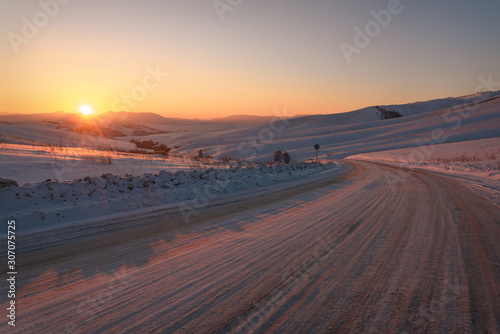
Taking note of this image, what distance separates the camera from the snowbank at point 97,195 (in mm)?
5547

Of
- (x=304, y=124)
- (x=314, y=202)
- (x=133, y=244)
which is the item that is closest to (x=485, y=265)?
(x=314, y=202)

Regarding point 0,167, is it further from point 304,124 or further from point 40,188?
point 304,124

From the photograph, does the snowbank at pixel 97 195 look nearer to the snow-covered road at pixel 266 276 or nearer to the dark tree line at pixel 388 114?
the snow-covered road at pixel 266 276

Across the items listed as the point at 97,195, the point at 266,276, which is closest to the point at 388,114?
the point at 97,195

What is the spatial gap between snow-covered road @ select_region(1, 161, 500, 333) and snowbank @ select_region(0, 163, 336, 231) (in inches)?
40.2

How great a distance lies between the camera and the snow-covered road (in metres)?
2.54

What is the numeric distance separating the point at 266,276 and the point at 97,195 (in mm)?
5340

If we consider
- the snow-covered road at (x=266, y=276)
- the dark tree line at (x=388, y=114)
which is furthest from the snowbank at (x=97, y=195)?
the dark tree line at (x=388, y=114)

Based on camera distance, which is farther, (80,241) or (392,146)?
(392,146)

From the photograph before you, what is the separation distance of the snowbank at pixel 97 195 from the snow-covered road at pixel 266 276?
102 centimetres

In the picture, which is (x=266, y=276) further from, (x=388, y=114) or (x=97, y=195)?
(x=388, y=114)

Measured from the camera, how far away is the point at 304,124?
358ft

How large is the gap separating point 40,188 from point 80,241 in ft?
9.31

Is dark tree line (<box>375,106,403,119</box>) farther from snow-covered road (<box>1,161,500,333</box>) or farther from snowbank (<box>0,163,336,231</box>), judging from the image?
snow-covered road (<box>1,161,500,333</box>)
